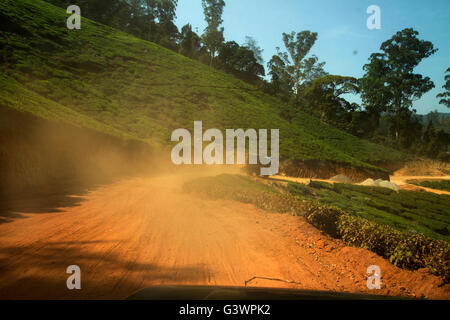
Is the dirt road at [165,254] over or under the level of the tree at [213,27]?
under

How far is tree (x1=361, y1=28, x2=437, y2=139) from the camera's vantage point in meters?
41.5

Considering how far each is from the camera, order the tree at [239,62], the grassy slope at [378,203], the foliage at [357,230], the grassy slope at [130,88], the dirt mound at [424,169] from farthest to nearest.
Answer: the tree at [239,62]
the dirt mound at [424,169]
the grassy slope at [130,88]
the grassy slope at [378,203]
the foliage at [357,230]

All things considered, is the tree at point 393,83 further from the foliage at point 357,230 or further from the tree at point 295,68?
the foliage at point 357,230

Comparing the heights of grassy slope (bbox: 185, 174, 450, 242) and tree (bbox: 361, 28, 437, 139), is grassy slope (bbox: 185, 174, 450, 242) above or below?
below

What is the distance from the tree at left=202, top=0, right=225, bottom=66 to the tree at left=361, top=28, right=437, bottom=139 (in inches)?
1259

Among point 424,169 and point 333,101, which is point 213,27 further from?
point 424,169

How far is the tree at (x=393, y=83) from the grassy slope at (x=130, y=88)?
54.8ft

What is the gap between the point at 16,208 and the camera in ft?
15.7

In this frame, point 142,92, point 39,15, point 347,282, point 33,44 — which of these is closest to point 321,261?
point 347,282

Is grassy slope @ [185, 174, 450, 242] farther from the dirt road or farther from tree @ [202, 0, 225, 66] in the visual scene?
tree @ [202, 0, 225, 66]

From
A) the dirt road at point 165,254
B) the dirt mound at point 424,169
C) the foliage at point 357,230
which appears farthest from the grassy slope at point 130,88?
the foliage at point 357,230

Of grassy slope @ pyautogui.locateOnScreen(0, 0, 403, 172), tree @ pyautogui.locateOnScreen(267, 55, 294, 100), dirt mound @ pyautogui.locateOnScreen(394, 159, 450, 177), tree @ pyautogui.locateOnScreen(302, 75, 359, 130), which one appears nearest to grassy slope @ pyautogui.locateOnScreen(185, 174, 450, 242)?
grassy slope @ pyautogui.locateOnScreen(0, 0, 403, 172)

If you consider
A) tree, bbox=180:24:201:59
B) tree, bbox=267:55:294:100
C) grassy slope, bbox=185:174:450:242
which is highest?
tree, bbox=180:24:201:59

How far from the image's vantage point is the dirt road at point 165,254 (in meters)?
3.01
